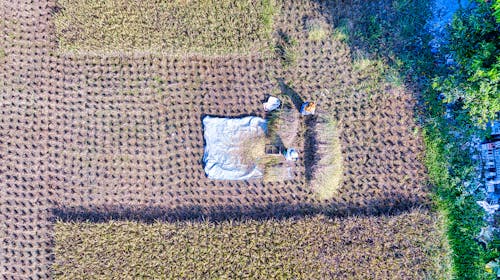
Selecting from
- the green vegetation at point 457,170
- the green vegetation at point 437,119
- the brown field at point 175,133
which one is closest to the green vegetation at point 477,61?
the green vegetation at point 457,170

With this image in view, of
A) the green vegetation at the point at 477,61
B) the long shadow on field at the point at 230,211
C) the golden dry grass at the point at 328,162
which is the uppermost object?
the green vegetation at the point at 477,61

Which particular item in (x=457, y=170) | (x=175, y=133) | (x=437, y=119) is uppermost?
(x=437, y=119)

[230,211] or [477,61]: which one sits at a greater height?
[477,61]

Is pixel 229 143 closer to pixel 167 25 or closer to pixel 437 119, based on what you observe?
pixel 167 25

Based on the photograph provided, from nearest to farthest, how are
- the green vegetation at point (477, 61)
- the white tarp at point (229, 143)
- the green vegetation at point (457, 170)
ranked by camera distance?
the green vegetation at point (477, 61), the green vegetation at point (457, 170), the white tarp at point (229, 143)

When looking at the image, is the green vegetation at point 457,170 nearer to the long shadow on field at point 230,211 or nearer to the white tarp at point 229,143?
the long shadow on field at point 230,211

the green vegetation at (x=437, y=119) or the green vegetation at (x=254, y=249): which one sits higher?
the green vegetation at (x=437, y=119)

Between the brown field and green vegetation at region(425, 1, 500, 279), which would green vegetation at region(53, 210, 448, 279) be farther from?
green vegetation at region(425, 1, 500, 279)

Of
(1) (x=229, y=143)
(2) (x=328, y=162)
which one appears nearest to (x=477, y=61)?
(2) (x=328, y=162)
